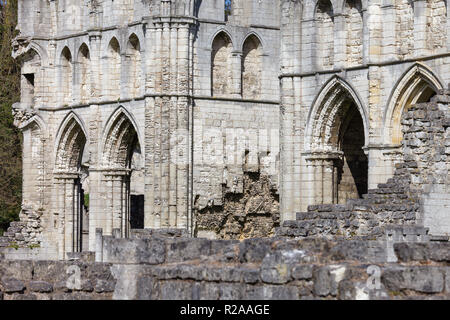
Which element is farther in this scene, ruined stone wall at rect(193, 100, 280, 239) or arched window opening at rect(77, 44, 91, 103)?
arched window opening at rect(77, 44, 91, 103)

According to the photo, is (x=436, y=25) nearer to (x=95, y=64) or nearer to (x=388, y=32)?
(x=388, y=32)

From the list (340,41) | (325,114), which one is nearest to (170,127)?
(325,114)

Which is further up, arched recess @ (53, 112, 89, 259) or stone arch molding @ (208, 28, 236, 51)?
stone arch molding @ (208, 28, 236, 51)

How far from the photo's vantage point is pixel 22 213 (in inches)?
1690

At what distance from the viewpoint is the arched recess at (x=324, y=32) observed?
34.9 meters

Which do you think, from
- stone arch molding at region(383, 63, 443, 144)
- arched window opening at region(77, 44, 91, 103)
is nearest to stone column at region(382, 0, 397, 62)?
stone arch molding at region(383, 63, 443, 144)

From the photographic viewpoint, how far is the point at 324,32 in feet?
115

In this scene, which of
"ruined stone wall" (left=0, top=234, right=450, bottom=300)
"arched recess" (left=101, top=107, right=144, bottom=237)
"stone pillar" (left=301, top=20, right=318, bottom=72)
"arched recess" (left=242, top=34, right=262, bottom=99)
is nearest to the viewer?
"ruined stone wall" (left=0, top=234, right=450, bottom=300)

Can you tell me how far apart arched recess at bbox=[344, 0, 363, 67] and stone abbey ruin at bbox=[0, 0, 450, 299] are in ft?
0.12

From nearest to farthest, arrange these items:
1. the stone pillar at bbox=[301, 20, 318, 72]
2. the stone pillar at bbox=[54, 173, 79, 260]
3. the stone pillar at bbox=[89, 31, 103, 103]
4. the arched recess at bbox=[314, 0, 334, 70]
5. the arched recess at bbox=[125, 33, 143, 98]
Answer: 1. the arched recess at bbox=[314, 0, 334, 70]
2. the stone pillar at bbox=[301, 20, 318, 72]
3. the arched recess at bbox=[125, 33, 143, 98]
4. the stone pillar at bbox=[89, 31, 103, 103]
5. the stone pillar at bbox=[54, 173, 79, 260]

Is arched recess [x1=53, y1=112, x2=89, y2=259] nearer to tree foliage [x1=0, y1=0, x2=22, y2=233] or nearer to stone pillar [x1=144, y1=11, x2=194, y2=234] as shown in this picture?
tree foliage [x1=0, y1=0, x2=22, y2=233]

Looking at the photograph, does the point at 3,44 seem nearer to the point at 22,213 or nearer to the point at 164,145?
the point at 22,213

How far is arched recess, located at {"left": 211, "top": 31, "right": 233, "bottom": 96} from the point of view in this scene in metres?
38.3

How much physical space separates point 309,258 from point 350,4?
2136 centimetres
